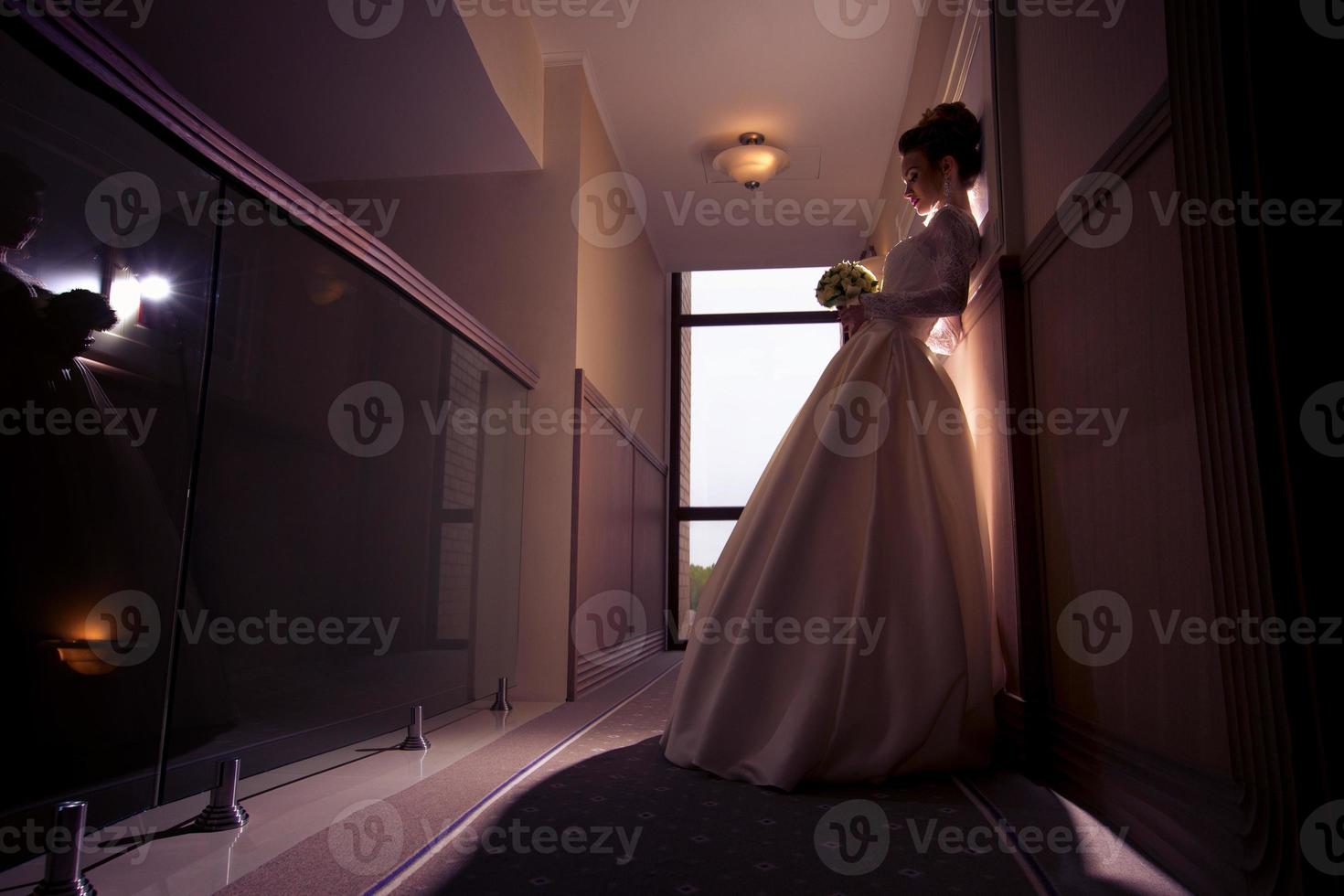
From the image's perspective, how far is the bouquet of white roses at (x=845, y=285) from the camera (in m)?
2.94

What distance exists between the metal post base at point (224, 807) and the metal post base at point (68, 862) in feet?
1.38

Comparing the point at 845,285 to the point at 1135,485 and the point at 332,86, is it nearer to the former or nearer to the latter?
the point at 1135,485

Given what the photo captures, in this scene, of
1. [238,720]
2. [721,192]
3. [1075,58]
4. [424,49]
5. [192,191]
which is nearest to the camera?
[192,191]

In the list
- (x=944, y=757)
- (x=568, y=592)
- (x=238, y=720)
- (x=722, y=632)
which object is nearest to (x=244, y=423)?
(x=238, y=720)

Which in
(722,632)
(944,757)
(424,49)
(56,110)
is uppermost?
(424,49)

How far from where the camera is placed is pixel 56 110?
1.22 meters

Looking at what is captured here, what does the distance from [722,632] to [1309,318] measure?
1354 millimetres

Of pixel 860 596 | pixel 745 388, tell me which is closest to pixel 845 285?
pixel 860 596

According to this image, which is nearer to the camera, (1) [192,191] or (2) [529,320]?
(1) [192,191]

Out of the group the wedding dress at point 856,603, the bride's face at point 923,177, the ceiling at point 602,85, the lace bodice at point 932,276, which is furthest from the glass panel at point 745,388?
the wedding dress at point 856,603

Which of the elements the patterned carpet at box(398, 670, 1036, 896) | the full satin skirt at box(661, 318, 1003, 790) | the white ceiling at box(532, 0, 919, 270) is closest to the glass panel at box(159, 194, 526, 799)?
the patterned carpet at box(398, 670, 1036, 896)

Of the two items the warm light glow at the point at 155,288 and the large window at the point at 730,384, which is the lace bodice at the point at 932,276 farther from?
the large window at the point at 730,384

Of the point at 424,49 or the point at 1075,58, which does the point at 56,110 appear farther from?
the point at 424,49

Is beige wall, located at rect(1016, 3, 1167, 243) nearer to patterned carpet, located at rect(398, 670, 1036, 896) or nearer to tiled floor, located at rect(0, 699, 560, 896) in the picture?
patterned carpet, located at rect(398, 670, 1036, 896)
